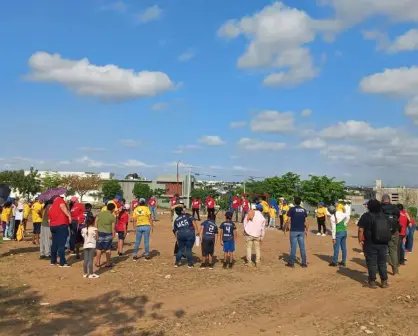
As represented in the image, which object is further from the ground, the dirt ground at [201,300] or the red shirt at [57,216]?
the red shirt at [57,216]

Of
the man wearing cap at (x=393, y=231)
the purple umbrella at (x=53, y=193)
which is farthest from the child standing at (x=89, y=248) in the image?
the man wearing cap at (x=393, y=231)

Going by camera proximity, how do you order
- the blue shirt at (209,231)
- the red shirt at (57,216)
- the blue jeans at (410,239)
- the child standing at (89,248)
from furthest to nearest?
the blue jeans at (410,239) → the blue shirt at (209,231) → the red shirt at (57,216) → the child standing at (89,248)

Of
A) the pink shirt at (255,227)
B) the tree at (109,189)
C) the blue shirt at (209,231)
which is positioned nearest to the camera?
the blue shirt at (209,231)

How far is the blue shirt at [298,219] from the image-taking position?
11.0m

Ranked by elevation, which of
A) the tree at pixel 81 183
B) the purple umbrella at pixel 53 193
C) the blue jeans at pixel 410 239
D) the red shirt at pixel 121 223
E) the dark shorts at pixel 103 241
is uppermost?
the tree at pixel 81 183

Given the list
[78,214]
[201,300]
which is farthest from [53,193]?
[201,300]

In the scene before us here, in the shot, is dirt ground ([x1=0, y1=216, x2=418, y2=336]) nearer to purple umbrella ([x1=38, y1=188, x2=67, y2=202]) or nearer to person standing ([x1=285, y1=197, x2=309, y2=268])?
person standing ([x1=285, y1=197, x2=309, y2=268])

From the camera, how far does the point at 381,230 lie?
28.9ft

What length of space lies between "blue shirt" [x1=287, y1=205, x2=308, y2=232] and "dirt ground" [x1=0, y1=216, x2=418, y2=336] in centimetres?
109

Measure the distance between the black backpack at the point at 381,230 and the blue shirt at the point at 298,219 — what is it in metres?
2.29

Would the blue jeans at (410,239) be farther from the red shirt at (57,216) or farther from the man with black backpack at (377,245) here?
the red shirt at (57,216)

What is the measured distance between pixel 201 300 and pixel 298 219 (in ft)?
14.1

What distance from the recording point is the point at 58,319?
6543 mm

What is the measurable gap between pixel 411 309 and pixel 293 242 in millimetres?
4092
